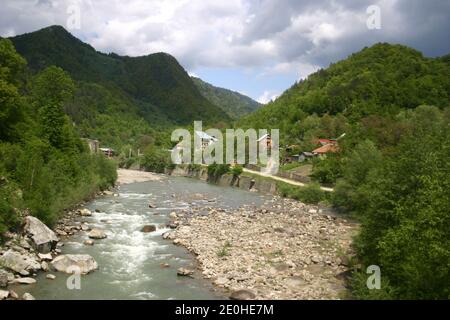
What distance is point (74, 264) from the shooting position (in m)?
21.8

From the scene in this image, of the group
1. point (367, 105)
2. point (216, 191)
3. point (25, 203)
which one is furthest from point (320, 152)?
point (25, 203)

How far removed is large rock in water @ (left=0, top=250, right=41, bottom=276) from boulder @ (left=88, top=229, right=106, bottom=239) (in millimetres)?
7001

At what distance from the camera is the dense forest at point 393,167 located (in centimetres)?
1570

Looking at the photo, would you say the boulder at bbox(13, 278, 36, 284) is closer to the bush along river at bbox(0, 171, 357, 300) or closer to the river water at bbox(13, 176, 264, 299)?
the bush along river at bbox(0, 171, 357, 300)

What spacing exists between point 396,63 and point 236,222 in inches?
4111

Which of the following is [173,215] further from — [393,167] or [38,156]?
[393,167]

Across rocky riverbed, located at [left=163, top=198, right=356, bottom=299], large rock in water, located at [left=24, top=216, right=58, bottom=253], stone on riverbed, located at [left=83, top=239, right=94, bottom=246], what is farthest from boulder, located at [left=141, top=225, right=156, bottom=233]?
large rock in water, located at [left=24, top=216, right=58, bottom=253]

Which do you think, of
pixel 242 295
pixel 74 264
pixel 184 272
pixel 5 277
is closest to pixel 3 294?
pixel 5 277

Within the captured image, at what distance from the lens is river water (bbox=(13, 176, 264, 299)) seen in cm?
1911

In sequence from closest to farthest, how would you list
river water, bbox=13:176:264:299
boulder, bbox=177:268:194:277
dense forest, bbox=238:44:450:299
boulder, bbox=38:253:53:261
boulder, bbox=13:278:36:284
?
1. dense forest, bbox=238:44:450:299
2. river water, bbox=13:176:264:299
3. boulder, bbox=13:278:36:284
4. boulder, bbox=177:268:194:277
5. boulder, bbox=38:253:53:261

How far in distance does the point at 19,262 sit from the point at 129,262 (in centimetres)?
569

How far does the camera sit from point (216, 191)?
201ft

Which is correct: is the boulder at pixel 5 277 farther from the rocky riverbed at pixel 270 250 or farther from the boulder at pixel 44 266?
the rocky riverbed at pixel 270 250

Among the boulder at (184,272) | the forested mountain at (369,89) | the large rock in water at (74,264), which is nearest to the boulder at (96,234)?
the large rock in water at (74,264)
